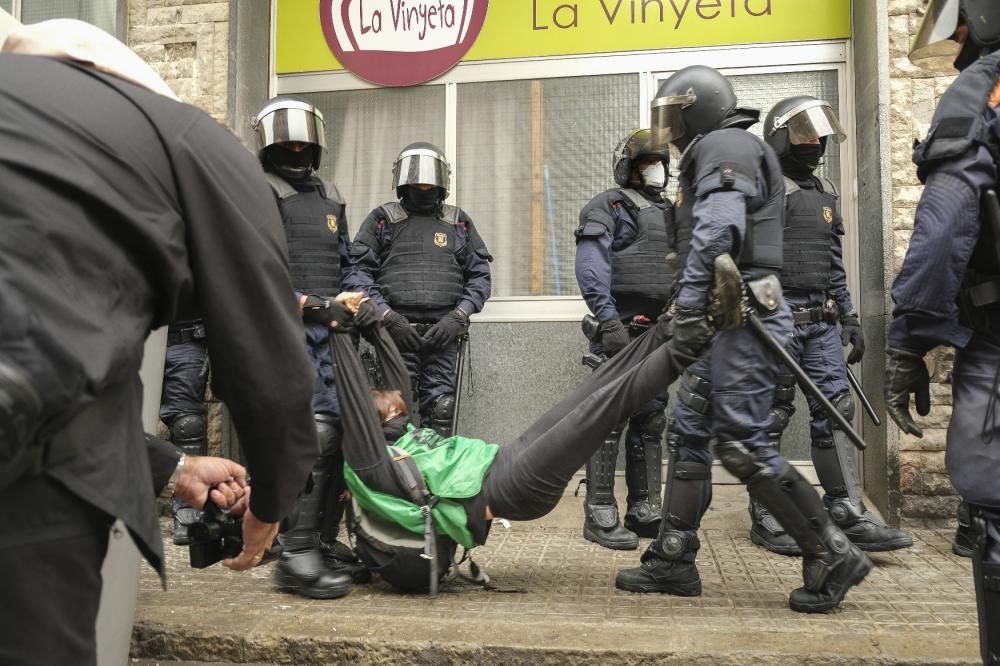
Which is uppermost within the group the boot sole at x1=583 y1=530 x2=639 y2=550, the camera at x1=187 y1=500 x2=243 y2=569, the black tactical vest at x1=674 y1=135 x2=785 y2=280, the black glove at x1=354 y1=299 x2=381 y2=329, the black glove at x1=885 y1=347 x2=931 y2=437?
the black tactical vest at x1=674 y1=135 x2=785 y2=280

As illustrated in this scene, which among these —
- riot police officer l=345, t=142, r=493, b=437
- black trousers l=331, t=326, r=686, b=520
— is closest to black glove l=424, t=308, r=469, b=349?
riot police officer l=345, t=142, r=493, b=437

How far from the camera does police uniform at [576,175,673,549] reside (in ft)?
16.0

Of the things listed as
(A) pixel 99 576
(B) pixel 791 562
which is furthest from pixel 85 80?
(B) pixel 791 562

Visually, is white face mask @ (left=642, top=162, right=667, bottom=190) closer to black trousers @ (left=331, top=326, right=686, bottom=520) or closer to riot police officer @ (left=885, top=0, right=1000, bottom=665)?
black trousers @ (left=331, top=326, right=686, bottom=520)

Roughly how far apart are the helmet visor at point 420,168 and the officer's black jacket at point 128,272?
3.98m

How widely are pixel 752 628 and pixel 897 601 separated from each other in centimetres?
82

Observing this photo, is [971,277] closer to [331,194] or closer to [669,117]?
[669,117]

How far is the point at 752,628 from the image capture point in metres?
3.08

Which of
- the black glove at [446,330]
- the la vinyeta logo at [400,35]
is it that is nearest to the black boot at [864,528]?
the black glove at [446,330]

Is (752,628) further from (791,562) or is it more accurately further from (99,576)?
(99,576)

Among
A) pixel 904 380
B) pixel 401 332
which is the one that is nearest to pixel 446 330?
pixel 401 332

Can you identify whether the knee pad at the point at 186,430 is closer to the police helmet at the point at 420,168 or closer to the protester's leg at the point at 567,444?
the police helmet at the point at 420,168

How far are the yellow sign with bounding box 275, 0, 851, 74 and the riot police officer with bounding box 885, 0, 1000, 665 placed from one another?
12.3ft

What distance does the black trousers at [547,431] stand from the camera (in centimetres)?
344
